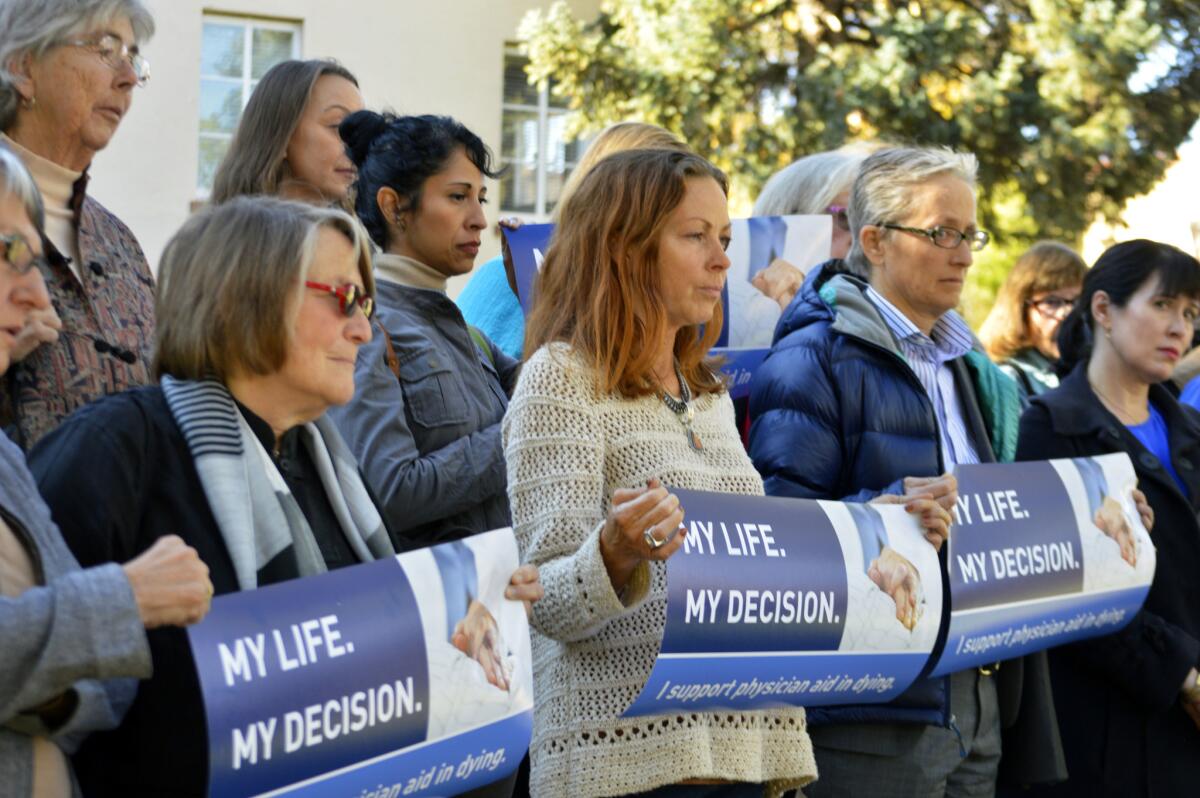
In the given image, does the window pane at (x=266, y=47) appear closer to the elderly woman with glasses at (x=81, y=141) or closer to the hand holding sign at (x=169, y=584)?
the elderly woman with glasses at (x=81, y=141)

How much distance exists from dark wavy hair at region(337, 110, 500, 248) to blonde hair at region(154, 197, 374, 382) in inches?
59.4

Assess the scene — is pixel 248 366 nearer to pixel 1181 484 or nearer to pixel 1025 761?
pixel 1025 761

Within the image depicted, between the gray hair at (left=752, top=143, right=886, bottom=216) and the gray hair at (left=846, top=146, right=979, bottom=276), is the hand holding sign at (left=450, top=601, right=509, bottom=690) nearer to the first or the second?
the gray hair at (left=846, top=146, right=979, bottom=276)

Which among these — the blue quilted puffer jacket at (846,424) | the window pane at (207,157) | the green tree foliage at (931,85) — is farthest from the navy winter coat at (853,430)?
the window pane at (207,157)

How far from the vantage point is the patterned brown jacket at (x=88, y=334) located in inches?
130

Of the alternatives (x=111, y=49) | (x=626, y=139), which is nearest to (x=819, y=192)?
(x=626, y=139)

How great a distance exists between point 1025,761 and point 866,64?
496 inches

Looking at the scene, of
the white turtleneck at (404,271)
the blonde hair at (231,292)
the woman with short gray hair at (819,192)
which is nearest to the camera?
the blonde hair at (231,292)

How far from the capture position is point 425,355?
13.5 feet

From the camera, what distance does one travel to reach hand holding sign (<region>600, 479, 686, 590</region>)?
3.09 m

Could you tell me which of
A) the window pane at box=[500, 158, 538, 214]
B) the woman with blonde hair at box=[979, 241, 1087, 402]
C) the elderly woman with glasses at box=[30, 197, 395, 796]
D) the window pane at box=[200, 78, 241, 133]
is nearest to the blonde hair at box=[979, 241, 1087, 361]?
the woman with blonde hair at box=[979, 241, 1087, 402]

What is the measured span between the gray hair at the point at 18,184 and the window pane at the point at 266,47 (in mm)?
15520

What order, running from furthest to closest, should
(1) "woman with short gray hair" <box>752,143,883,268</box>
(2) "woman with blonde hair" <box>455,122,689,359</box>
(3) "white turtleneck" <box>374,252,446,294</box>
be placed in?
(1) "woman with short gray hair" <box>752,143,883,268</box> → (2) "woman with blonde hair" <box>455,122,689,359</box> → (3) "white turtleneck" <box>374,252,446,294</box>

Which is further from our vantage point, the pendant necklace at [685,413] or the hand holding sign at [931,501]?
the hand holding sign at [931,501]
